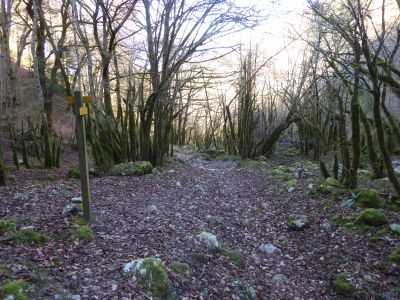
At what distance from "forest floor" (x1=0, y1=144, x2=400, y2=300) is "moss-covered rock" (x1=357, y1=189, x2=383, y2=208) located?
28 centimetres

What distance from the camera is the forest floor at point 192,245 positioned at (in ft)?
11.6

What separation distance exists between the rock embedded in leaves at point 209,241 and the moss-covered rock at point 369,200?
103 inches

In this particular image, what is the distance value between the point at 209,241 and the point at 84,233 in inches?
62.7

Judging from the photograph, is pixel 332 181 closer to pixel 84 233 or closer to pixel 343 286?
pixel 343 286

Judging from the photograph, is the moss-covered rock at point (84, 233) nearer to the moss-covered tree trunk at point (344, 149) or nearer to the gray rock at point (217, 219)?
the gray rock at point (217, 219)

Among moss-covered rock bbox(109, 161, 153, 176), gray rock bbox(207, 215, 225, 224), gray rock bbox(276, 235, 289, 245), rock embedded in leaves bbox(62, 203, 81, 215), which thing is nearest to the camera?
rock embedded in leaves bbox(62, 203, 81, 215)

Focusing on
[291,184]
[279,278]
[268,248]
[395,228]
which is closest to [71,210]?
[268,248]

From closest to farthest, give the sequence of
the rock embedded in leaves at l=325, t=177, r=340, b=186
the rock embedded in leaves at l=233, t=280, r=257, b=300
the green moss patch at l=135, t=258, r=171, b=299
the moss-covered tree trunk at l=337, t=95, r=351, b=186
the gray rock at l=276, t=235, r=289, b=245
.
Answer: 1. the green moss patch at l=135, t=258, r=171, b=299
2. the rock embedded in leaves at l=233, t=280, r=257, b=300
3. the gray rock at l=276, t=235, r=289, b=245
4. the moss-covered tree trunk at l=337, t=95, r=351, b=186
5. the rock embedded in leaves at l=325, t=177, r=340, b=186

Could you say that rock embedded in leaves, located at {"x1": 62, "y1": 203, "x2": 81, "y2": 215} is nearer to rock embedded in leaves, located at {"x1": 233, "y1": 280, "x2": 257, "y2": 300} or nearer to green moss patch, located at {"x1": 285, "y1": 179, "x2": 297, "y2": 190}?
rock embedded in leaves, located at {"x1": 233, "y1": 280, "x2": 257, "y2": 300}

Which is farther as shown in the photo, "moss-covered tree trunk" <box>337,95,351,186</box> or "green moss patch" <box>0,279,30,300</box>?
"moss-covered tree trunk" <box>337,95,351,186</box>

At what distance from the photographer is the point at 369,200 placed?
5.78m

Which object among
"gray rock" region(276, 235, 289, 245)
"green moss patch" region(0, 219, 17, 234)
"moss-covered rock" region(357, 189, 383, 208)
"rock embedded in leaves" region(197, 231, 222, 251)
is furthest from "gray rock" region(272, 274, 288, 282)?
"green moss patch" region(0, 219, 17, 234)

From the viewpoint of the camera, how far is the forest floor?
353 centimetres

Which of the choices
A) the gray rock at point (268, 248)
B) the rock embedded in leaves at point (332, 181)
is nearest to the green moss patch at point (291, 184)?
the rock embedded in leaves at point (332, 181)
